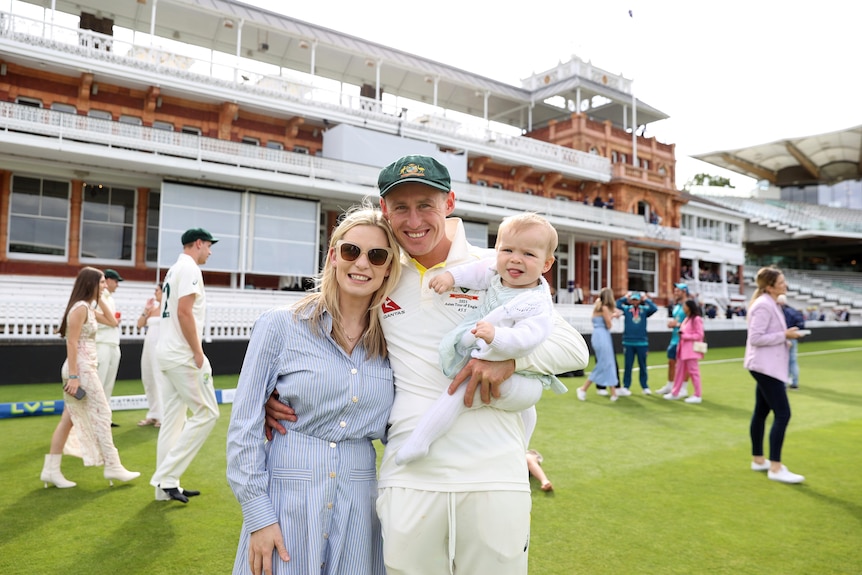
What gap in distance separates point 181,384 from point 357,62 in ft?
69.0

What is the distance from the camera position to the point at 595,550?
370 cm

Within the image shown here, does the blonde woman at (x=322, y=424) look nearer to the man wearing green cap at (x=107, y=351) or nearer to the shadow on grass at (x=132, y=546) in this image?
the shadow on grass at (x=132, y=546)

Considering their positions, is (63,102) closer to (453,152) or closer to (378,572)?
(453,152)

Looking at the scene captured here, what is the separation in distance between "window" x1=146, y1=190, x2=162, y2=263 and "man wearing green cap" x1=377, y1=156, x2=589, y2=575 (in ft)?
63.3

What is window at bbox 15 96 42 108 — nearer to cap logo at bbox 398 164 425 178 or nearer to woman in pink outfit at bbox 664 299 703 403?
woman in pink outfit at bbox 664 299 703 403

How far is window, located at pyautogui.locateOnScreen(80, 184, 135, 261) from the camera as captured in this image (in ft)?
59.6

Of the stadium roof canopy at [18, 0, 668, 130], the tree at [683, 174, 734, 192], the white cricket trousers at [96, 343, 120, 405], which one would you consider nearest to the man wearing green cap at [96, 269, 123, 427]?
the white cricket trousers at [96, 343, 120, 405]

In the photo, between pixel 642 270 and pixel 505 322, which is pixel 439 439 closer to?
pixel 505 322

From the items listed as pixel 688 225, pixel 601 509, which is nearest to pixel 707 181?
pixel 688 225

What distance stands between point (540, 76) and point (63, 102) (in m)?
23.2

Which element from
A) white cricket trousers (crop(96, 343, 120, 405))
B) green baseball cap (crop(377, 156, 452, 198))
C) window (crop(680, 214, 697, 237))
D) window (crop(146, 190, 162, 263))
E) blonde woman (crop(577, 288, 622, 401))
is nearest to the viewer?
green baseball cap (crop(377, 156, 452, 198))

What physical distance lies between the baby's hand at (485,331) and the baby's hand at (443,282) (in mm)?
255

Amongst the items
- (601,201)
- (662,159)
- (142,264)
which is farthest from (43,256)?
(662,159)

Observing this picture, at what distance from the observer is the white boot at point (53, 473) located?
4.83 m
